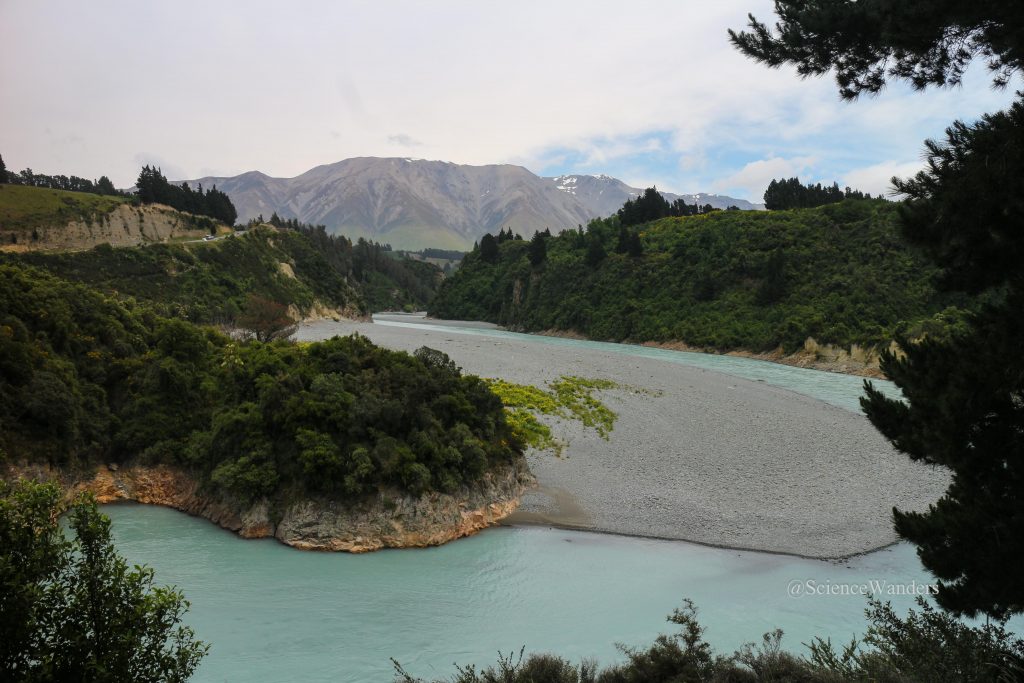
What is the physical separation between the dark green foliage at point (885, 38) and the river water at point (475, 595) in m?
9.77

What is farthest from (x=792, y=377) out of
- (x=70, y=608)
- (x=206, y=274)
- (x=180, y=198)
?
(x=180, y=198)

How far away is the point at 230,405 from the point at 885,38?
62.3 feet

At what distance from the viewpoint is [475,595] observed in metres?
12.8

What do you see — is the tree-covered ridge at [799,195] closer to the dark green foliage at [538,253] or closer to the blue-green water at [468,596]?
the dark green foliage at [538,253]

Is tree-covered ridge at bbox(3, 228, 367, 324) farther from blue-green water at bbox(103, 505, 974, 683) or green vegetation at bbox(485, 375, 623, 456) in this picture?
blue-green water at bbox(103, 505, 974, 683)

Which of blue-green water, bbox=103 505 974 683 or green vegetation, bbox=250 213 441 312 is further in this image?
green vegetation, bbox=250 213 441 312

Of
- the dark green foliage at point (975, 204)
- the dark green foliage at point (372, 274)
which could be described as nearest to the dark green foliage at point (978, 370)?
the dark green foliage at point (975, 204)

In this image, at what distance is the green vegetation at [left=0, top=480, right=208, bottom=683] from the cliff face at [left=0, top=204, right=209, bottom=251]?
6281 cm

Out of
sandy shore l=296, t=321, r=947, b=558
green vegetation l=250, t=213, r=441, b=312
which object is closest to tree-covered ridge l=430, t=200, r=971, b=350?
sandy shore l=296, t=321, r=947, b=558

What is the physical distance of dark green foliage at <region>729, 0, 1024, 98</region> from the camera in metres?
5.63

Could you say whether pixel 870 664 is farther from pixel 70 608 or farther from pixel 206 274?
pixel 206 274

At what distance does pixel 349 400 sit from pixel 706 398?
21.2 metres

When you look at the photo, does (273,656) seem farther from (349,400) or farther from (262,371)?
(262,371)

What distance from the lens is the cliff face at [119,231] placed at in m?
57.3
